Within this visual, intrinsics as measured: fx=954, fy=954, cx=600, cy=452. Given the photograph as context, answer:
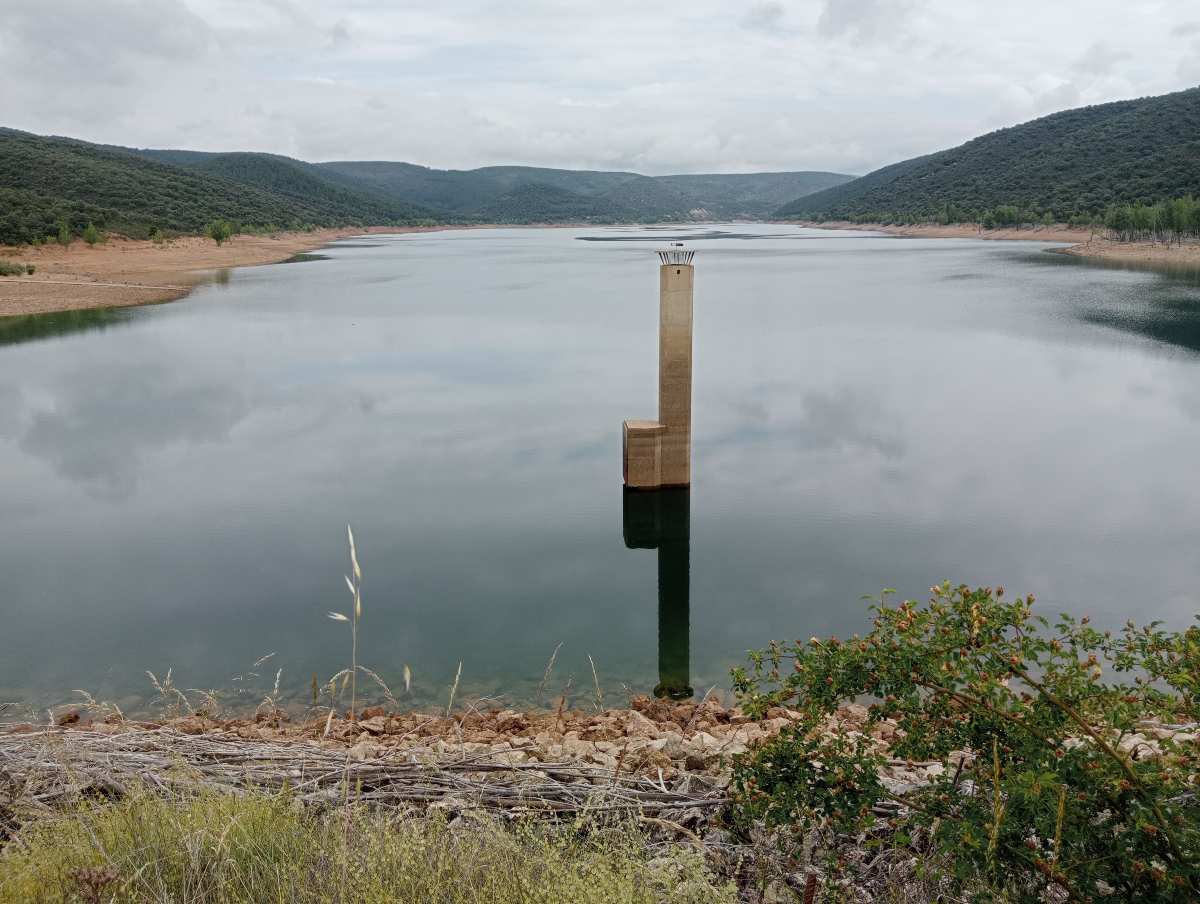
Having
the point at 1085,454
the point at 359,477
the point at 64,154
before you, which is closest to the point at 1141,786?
the point at 359,477

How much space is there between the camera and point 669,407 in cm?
1364

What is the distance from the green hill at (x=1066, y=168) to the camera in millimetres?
77812

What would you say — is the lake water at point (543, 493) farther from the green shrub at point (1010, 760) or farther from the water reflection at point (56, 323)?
the green shrub at point (1010, 760)

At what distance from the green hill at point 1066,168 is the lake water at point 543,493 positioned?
57572 millimetres

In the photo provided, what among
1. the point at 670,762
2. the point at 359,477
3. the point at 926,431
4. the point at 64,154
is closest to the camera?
the point at 670,762

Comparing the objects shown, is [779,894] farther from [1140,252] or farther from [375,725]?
[1140,252]

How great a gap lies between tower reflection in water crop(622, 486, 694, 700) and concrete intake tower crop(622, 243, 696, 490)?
0.29m

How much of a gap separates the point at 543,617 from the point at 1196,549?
7.97 m

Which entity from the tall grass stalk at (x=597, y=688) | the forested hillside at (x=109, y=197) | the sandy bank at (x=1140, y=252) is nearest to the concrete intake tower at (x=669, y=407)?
the tall grass stalk at (x=597, y=688)

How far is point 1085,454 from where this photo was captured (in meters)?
15.8

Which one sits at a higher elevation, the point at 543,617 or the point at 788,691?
the point at 788,691

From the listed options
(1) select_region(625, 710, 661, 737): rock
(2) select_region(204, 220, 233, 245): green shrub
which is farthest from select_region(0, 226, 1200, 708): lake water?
(2) select_region(204, 220, 233, 245): green shrub

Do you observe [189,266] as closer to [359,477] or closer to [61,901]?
[359,477]

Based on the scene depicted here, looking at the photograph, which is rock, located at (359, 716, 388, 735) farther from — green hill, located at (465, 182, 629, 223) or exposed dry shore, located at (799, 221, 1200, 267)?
green hill, located at (465, 182, 629, 223)
